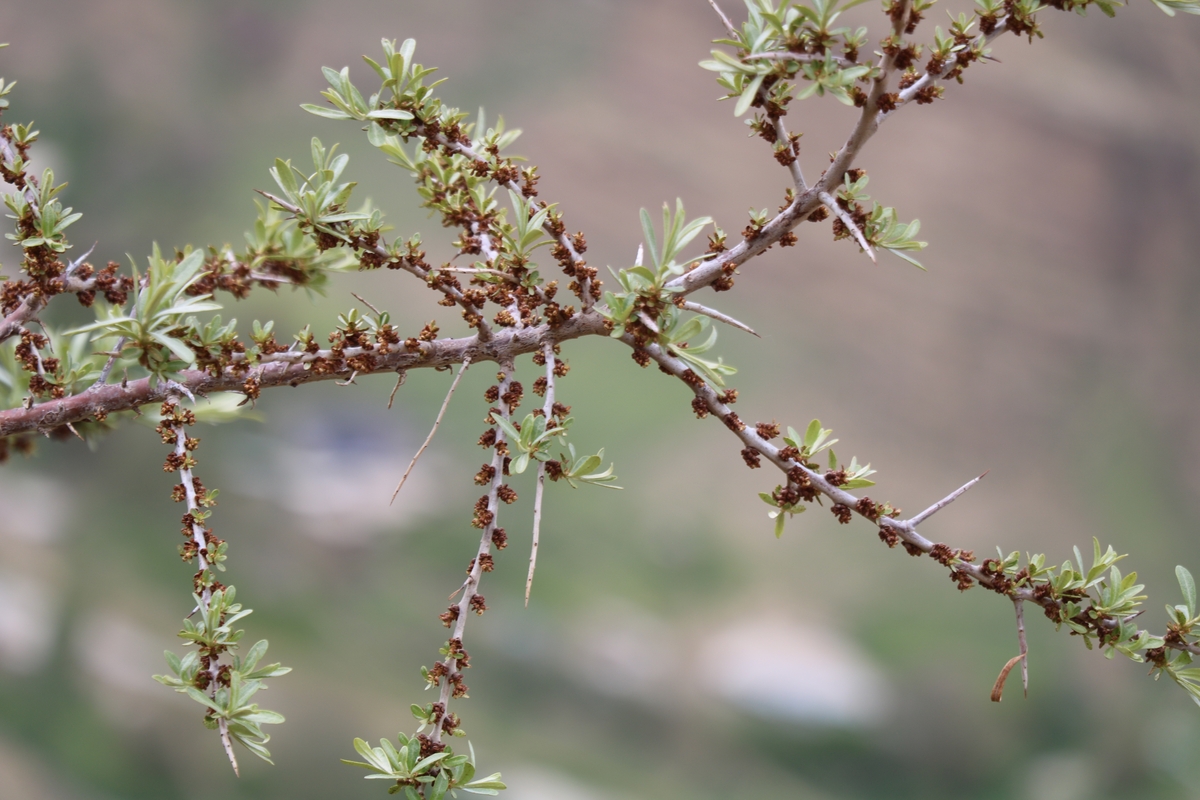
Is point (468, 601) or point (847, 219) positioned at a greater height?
point (847, 219)

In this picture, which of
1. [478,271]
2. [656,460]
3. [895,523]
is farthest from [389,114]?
[656,460]

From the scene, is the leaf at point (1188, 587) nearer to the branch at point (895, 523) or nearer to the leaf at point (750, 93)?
the branch at point (895, 523)

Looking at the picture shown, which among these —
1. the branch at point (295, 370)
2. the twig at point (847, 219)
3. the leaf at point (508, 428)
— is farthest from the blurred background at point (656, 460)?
the twig at point (847, 219)

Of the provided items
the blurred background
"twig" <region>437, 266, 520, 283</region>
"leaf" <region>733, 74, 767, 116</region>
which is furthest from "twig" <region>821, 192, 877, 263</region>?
the blurred background

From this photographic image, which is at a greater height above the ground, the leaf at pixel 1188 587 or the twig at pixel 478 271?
the twig at pixel 478 271

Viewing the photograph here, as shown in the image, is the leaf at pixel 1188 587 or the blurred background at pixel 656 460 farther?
the blurred background at pixel 656 460

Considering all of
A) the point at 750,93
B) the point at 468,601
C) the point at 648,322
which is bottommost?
the point at 468,601

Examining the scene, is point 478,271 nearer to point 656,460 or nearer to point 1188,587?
point 1188,587

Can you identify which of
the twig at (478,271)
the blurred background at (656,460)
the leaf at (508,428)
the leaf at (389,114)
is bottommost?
the leaf at (508,428)

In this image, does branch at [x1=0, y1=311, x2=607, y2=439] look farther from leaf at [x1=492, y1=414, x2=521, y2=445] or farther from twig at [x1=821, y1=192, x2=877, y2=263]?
twig at [x1=821, y1=192, x2=877, y2=263]
